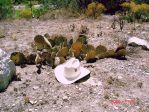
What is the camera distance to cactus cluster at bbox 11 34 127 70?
7.40 m

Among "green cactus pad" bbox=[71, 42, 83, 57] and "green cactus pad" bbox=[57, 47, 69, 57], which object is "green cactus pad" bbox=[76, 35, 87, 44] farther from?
"green cactus pad" bbox=[57, 47, 69, 57]

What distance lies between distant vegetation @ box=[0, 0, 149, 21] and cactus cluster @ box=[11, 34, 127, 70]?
2.74 metres

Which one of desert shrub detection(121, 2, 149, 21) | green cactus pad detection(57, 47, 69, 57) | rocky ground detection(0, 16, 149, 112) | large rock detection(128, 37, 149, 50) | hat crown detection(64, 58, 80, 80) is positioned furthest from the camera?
desert shrub detection(121, 2, 149, 21)

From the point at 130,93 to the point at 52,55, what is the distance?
162cm

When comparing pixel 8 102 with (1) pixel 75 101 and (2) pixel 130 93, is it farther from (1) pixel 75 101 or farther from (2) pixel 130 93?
(2) pixel 130 93

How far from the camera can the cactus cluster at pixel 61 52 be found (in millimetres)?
7402

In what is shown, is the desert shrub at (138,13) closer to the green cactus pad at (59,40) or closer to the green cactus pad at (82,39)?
the green cactus pad at (82,39)

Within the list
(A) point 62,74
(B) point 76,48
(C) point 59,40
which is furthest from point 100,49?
(A) point 62,74

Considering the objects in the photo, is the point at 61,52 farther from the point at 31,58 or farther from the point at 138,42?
the point at 138,42

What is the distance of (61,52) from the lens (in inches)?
296

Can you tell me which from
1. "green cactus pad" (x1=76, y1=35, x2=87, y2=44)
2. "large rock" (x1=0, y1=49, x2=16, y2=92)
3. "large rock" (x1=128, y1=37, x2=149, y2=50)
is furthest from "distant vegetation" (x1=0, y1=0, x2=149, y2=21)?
"large rock" (x1=0, y1=49, x2=16, y2=92)

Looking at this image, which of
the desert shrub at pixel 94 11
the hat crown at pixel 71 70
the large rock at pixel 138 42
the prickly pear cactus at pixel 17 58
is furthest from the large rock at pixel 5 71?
the desert shrub at pixel 94 11

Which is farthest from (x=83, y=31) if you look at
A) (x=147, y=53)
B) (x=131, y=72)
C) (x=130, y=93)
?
(x=130, y=93)

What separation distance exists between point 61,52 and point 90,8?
3608mm
